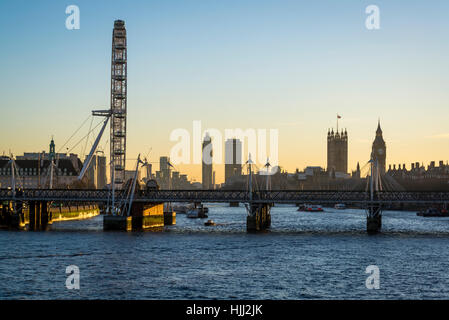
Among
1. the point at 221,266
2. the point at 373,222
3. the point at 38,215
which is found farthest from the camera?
the point at 38,215

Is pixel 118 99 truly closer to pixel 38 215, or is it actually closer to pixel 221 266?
pixel 38 215

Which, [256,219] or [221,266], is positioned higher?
[256,219]

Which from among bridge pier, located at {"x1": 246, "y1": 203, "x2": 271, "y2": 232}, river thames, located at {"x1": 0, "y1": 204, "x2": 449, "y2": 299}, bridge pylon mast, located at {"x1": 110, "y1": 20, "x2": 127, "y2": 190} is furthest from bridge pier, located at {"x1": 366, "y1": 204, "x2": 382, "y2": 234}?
bridge pylon mast, located at {"x1": 110, "y1": 20, "x2": 127, "y2": 190}

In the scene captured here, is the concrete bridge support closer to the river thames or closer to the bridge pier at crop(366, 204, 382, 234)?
the river thames

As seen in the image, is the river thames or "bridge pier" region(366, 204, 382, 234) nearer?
the river thames

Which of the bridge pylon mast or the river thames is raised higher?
the bridge pylon mast

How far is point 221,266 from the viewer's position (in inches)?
2223

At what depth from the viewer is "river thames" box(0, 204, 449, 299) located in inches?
1694

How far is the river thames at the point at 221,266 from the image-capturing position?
43.0 m

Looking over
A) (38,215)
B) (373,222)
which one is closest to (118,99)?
(38,215)

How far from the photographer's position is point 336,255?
65625 millimetres

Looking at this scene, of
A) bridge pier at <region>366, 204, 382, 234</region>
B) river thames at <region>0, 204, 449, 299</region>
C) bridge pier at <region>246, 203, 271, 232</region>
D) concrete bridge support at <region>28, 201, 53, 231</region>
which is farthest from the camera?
concrete bridge support at <region>28, 201, 53, 231</region>

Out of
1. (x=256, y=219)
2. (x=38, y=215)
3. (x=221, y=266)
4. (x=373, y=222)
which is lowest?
(x=221, y=266)
